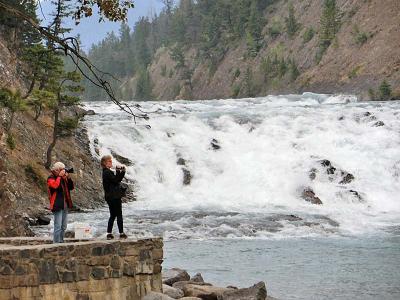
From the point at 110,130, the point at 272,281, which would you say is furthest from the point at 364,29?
Answer: the point at 272,281

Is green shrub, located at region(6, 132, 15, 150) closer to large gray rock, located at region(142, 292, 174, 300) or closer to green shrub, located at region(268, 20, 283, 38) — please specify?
large gray rock, located at region(142, 292, 174, 300)

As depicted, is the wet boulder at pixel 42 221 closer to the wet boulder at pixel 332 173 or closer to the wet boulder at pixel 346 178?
the wet boulder at pixel 332 173

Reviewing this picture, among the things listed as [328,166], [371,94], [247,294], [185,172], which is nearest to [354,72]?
[371,94]

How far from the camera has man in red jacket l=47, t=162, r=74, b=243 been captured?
408 inches

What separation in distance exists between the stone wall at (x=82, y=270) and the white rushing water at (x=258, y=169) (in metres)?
10.3

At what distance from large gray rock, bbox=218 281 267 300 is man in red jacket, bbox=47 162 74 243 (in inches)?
117

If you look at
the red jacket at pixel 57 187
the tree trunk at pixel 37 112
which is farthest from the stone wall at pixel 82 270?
the tree trunk at pixel 37 112

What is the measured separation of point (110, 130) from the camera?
33.2 metres

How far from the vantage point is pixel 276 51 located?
74.7 m

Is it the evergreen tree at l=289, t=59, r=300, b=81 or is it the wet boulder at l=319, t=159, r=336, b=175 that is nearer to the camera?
the wet boulder at l=319, t=159, r=336, b=175

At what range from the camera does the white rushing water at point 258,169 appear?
73.4ft

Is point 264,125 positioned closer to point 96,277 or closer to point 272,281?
point 272,281

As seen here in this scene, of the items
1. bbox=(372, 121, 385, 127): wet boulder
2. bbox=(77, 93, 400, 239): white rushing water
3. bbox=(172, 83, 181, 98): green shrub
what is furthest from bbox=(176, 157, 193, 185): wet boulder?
bbox=(172, 83, 181, 98): green shrub

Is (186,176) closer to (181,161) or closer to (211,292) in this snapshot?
(181,161)
